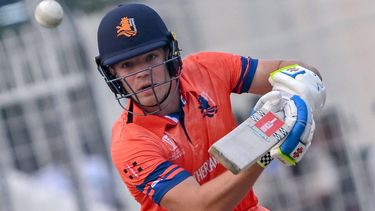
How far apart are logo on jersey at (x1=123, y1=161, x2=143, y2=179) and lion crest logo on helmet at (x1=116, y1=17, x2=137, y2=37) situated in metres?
0.54

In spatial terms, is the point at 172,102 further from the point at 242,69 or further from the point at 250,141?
the point at 250,141

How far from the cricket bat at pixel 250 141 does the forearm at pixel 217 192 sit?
16 cm

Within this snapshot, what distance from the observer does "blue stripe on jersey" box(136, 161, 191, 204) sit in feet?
13.5

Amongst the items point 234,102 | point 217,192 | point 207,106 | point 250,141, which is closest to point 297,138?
point 250,141

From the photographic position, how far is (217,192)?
3.92 m

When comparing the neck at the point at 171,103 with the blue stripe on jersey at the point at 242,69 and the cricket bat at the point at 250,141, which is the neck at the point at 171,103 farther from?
the cricket bat at the point at 250,141

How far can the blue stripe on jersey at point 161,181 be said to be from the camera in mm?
4113

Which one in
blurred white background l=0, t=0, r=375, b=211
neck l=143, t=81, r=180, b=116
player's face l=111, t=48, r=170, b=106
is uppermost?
player's face l=111, t=48, r=170, b=106

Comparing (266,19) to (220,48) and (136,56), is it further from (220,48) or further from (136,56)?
(136,56)

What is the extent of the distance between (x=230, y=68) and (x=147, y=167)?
0.68m

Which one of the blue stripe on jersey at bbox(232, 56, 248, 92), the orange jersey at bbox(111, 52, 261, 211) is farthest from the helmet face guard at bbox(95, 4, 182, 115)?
the blue stripe on jersey at bbox(232, 56, 248, 92)

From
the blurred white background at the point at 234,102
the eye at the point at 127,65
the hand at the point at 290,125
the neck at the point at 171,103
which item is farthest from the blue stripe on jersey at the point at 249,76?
the blurred white background at the point at 234,102

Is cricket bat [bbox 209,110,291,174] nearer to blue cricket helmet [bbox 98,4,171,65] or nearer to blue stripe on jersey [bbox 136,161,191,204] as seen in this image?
blue stripe on jersey [bbox 136,161,191,204]

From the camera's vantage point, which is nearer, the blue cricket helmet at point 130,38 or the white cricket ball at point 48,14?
the blue cricket helmet at point 130,38
